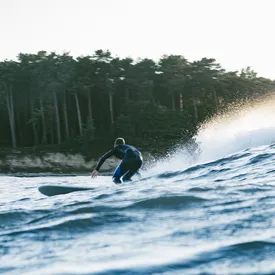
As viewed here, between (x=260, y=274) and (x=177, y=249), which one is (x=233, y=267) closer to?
(x=260, y=274)

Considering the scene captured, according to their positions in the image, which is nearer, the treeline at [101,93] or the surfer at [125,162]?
the surfer at [125,162]

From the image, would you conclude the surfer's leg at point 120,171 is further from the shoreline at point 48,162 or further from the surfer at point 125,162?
the shoreline at point 48,162

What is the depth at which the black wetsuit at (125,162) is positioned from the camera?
589 inches

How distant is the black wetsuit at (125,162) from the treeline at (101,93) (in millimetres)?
44607

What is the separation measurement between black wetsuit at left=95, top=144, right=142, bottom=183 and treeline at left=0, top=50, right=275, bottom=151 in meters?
44.6

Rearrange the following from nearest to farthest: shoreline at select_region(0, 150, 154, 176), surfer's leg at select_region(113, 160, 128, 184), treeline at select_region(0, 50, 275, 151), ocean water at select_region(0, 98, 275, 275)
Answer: ocean water at select_region(0, 98, 275, 275) → surfer's leg at select_region(113, 160, 128, 184) → shoreline at select_region(0, 150, 154, 176) → treeline at select_region(0, 50, 275, 151)

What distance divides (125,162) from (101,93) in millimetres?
54453

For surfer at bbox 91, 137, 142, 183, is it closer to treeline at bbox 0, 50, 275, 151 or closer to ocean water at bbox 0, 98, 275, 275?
ocean water at bbox 0, 98, 275, 275

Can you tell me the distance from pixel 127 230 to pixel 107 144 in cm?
5460

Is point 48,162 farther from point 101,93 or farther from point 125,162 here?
point 125,162

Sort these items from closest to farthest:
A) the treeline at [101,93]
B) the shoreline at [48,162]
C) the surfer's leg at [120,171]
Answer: the surfer's leg at [120,171]
the shoreline at [48,162]
the treeline at [101,93]

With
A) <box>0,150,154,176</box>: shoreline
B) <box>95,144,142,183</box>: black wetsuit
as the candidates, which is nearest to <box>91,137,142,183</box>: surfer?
<box>95,144,142,183</box>: black wetsuit

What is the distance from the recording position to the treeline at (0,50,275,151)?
210ft

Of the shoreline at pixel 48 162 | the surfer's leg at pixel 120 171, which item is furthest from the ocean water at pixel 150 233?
the shoreline at pixel 48 162
